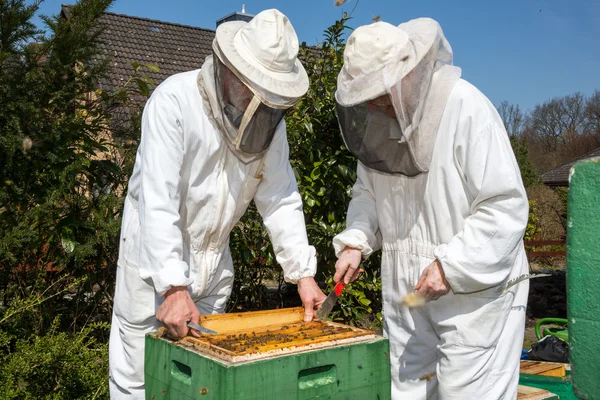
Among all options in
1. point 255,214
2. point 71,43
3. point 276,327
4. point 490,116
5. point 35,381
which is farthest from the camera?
point 255,214

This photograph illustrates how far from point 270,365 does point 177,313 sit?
43 centimetres

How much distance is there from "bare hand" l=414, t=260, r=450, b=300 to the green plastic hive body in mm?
1062

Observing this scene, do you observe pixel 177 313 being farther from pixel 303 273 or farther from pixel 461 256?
pixel 461 256

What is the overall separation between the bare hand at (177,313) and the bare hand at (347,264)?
0.65 meters

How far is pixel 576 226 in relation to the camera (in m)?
0.98

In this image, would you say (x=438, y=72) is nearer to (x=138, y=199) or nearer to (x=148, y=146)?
(x=148, y=146)

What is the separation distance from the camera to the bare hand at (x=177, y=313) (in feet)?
6.59

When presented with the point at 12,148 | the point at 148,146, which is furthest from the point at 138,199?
the point at 12,148

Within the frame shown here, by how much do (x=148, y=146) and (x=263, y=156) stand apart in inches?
20.6

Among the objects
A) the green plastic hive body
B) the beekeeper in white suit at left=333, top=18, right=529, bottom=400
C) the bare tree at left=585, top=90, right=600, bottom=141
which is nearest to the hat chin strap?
the beekeeper in white suit at left=333, top=18, right=529, bottom=400

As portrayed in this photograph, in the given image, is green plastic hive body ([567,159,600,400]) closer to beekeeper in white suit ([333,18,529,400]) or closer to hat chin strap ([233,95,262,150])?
beekeeper in white suit ([333,18,529,400])

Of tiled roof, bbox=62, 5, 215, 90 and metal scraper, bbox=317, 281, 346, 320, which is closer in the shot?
metal scraper, bbox=317, 281, 346, 320

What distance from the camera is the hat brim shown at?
85.4 inches

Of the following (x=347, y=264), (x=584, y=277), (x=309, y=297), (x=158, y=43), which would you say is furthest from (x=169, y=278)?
(x=158, y=43)
